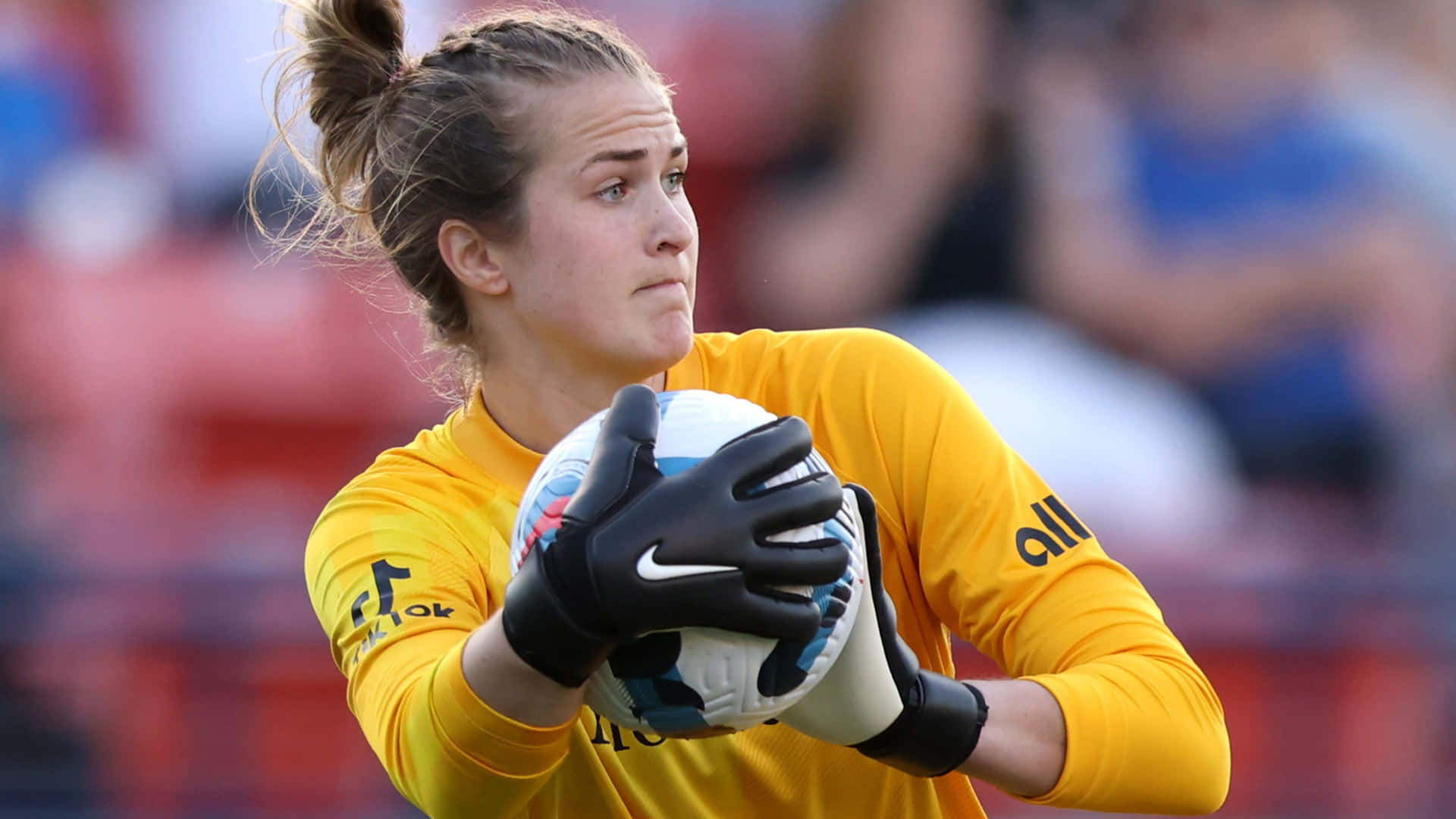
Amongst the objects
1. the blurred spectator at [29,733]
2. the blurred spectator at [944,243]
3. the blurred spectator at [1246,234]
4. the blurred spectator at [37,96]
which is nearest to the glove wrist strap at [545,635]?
the blurred spectator at [29,733]

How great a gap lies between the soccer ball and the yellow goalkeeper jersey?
0.27 metres

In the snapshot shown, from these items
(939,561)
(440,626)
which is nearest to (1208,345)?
(939,561)

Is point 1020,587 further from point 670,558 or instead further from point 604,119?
point 604,119

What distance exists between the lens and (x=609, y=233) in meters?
2.33

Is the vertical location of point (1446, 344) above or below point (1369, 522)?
above

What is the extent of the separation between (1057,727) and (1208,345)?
448cm

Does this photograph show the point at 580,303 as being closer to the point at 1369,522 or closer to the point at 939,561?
the point at 939,561

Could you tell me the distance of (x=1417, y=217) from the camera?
255 inches

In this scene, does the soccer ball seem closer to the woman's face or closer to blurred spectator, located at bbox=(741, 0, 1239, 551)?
the woman's face

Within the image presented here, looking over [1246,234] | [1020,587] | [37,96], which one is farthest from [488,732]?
[37,96]

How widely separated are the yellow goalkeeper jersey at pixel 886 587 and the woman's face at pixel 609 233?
0.45ft

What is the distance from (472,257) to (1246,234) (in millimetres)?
4551

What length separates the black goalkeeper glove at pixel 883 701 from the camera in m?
1.93

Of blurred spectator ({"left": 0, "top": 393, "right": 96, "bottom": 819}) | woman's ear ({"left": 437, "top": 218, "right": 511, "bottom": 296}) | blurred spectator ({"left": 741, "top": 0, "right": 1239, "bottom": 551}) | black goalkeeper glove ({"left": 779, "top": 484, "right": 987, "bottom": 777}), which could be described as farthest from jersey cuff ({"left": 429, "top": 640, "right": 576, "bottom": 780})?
blurred spectator ({"left": 741, "top": 0, "right": 1239, "bottom": 551})
